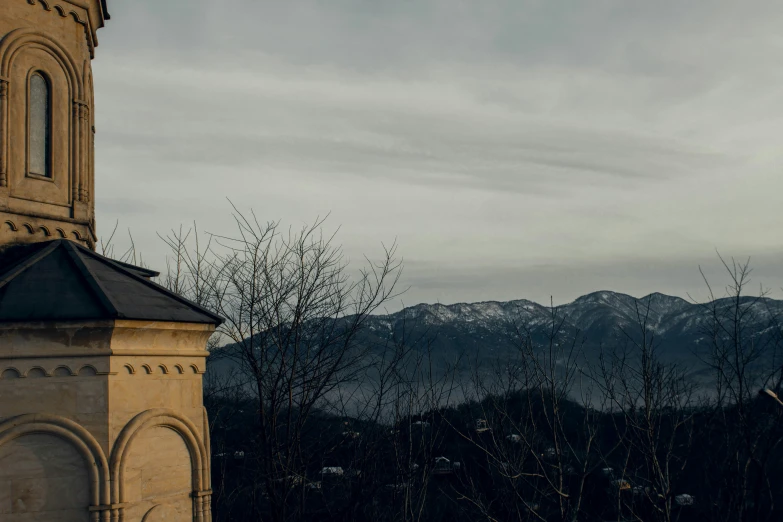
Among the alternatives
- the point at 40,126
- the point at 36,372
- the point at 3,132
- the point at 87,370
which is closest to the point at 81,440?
the point at 87,370

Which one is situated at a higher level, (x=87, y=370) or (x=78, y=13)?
(x=78, y=13)

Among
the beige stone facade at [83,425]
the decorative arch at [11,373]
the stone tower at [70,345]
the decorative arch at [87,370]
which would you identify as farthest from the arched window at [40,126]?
the decorative arch at [87,370]

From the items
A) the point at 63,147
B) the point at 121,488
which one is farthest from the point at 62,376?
the point at 63,147

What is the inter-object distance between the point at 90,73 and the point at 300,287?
721 centimetres

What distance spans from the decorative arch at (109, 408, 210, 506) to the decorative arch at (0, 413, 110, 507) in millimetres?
98

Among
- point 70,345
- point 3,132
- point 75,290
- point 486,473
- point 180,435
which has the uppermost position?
point 3,132

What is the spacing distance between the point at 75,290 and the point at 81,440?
1723mm

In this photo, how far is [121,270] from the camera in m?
9.28

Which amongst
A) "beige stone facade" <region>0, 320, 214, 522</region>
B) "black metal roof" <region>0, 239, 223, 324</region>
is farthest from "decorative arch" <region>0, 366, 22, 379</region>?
"black metal roof" <region>0, 239, 223, 324</region>

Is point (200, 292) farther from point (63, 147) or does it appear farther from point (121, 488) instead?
point (121, 488)

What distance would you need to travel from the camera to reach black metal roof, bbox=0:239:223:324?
8.08 m

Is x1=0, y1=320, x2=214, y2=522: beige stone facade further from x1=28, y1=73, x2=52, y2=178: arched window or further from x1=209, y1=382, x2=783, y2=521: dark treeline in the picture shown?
x1=209, y1=382, x2=783, y2=521: dark treeline

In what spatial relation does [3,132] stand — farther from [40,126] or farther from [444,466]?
A: [444,466]

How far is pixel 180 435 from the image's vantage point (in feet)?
28.9
